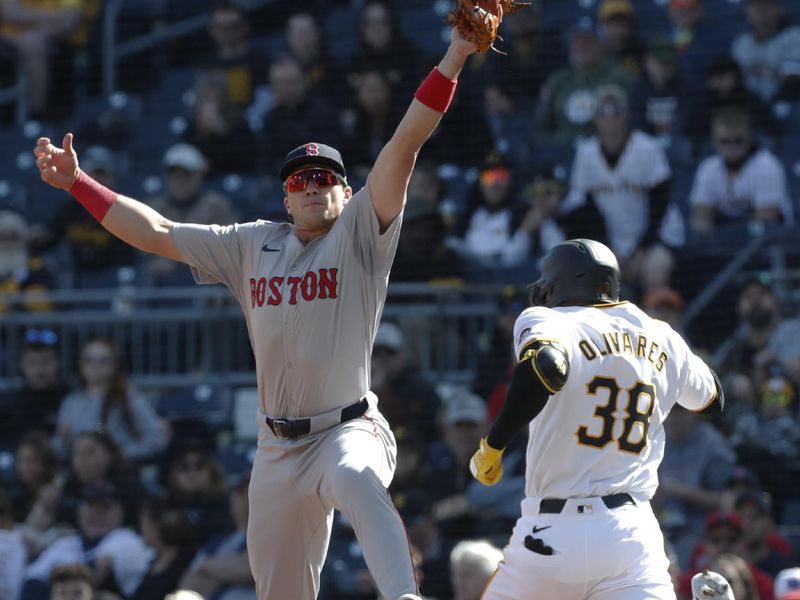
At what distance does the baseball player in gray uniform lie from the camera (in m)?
4.18

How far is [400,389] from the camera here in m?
8.66

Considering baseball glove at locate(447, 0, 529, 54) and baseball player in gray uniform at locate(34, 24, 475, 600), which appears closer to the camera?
baseball glove at locate(447, 0, 529, 54)

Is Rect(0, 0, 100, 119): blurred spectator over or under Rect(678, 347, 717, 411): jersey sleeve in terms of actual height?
over

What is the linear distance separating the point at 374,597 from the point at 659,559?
416 cm

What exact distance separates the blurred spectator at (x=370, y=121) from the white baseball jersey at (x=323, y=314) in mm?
5981

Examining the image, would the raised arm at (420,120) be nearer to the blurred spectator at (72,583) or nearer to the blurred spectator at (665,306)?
the blurred spectator at (72,583)

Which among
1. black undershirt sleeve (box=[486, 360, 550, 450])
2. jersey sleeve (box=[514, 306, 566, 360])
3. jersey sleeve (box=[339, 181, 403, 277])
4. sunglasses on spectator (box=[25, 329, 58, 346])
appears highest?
jersey sleeve (box=[339, 181, 403, 277])

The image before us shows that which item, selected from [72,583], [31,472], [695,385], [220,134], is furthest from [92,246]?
[695,385]

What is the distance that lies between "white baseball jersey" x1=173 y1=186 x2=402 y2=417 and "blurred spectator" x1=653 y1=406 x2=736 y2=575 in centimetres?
371

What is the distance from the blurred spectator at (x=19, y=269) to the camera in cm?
1005

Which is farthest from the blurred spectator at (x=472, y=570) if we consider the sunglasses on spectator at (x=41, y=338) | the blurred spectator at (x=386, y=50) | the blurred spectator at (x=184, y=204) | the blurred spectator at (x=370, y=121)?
the blurred spectator at (x=386, y=50)

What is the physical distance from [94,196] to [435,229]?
5.03 meters

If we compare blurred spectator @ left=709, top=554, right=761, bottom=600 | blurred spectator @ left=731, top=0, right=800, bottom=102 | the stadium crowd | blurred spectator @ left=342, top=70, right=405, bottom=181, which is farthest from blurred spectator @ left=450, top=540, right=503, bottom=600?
blurred spectator @ left=731, top=0, right=800, bottom=102

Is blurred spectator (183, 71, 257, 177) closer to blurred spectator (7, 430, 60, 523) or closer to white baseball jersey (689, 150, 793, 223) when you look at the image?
blurred spectator (7, 430, 60, 523)
